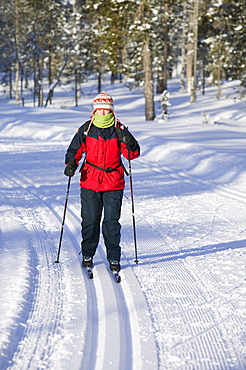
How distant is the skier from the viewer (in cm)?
483

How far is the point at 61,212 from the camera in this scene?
24.8 ft

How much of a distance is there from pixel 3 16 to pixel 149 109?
2250cm

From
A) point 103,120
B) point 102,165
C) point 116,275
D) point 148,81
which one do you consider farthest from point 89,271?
point 148,81

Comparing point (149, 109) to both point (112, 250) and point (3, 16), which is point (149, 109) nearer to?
point (112, 250)

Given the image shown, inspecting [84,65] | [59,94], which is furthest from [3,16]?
[59,94]

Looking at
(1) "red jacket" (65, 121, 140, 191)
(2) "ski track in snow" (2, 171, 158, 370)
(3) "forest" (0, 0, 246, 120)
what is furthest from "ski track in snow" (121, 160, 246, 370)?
(3) "forest" (0, 0, 246, 120)

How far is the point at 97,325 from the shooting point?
376 cm

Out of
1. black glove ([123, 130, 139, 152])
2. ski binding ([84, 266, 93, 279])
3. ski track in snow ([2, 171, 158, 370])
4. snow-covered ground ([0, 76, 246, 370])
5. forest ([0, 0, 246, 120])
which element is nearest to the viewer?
ski track in snow ([2, 171, 158, 370])

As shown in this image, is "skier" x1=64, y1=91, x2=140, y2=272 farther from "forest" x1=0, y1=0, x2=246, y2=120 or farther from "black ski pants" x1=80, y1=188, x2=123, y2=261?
"forest" x1=0, y1=0, x2=246, y2=120

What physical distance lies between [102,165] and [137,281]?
138cm

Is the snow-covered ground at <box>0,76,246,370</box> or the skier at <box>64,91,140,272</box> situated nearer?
the snow-covered ground at <box>0,76,246,370</box>

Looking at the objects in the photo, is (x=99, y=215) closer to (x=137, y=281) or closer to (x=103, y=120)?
(x=137, y=281)

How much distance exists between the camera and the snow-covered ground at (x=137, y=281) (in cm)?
337

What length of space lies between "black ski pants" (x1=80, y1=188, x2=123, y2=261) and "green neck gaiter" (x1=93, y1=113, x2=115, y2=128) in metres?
0.76
